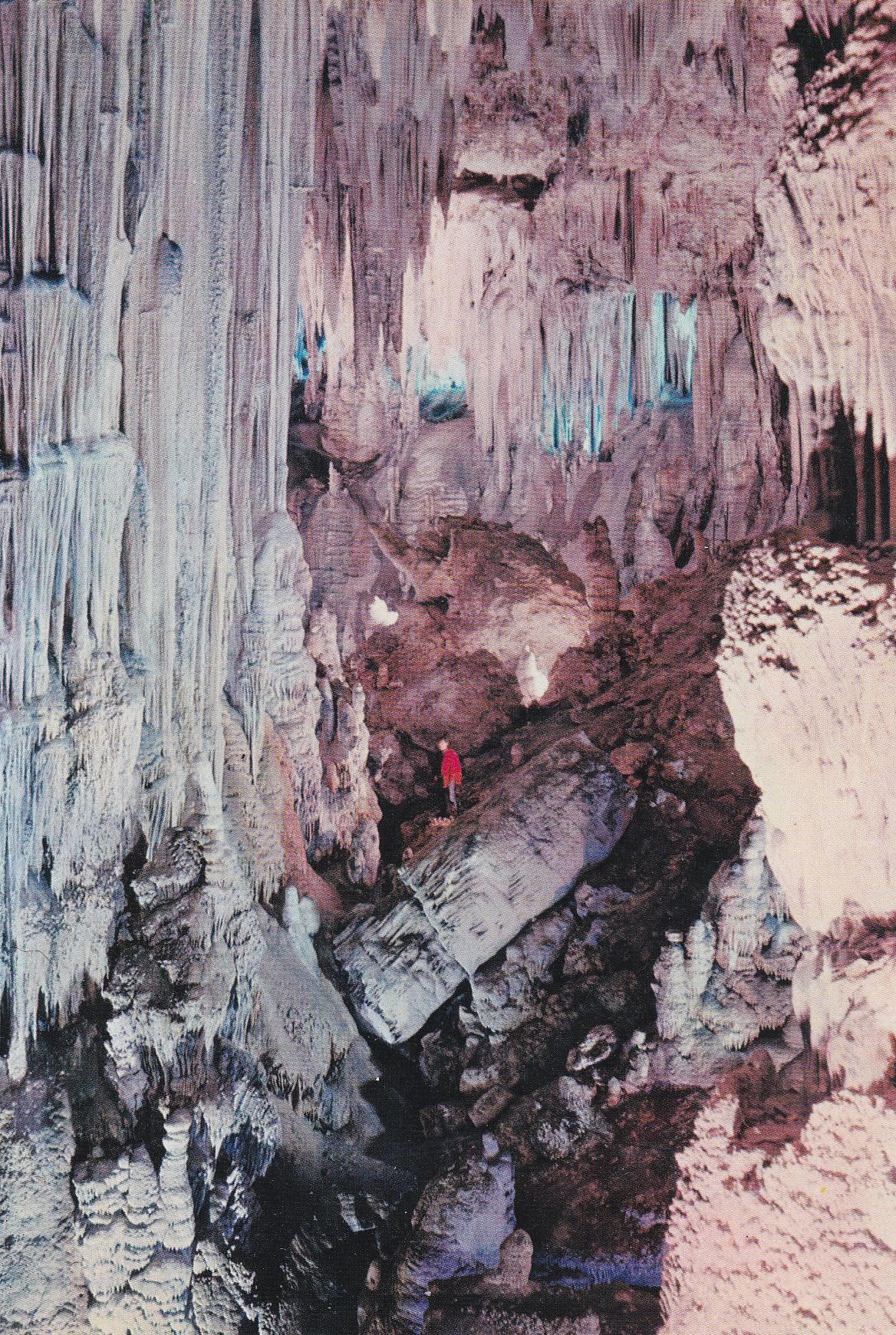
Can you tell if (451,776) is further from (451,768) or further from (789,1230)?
(789,1230)

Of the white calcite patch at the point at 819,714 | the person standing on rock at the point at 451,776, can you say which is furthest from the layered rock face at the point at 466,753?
the person standing on rock at the point at 451,776

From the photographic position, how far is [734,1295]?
3420 millimetres

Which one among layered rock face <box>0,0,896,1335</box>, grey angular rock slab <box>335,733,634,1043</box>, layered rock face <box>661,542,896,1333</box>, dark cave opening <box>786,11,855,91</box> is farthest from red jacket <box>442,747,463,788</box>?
dark cave opening <box>786,11,855,91</box>

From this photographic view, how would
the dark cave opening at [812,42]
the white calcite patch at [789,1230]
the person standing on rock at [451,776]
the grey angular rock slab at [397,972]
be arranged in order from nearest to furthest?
the white calcite patch at [789,1230] → the dark cave opening at [812,42] → the grey angular rock slab at [397,972] → the person standing on rock at [451,776]

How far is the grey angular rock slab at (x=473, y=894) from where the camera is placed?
7.18 metres

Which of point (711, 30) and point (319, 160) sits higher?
point (711, 30)

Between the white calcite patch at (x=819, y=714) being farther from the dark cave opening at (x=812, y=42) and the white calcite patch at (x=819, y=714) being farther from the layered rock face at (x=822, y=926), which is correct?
the dark cave opening at (x=812, y=42)

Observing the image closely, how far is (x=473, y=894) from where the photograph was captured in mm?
7312

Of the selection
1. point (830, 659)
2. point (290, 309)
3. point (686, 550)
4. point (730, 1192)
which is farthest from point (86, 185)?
point (686, 550)

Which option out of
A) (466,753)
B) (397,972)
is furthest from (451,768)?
(397,972)

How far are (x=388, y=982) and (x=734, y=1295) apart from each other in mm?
3916

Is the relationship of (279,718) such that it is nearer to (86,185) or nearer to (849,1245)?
(86,185)

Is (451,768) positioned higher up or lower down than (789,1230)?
higher up

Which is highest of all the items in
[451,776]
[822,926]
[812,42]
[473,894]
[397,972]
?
[812,42]
